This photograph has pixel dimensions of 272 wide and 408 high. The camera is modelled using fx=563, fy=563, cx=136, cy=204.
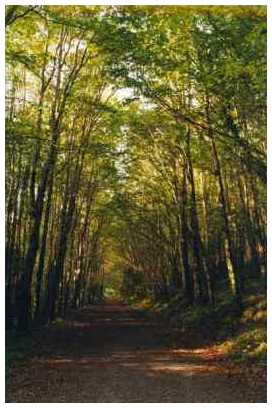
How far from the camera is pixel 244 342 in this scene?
1642 centimetres

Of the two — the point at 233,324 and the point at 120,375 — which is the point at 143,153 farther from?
the point at 120,375

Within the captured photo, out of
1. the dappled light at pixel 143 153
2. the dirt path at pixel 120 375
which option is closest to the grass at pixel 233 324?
the dappled light at pixel 143 153

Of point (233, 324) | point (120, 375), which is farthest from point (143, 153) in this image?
point (120, 375)

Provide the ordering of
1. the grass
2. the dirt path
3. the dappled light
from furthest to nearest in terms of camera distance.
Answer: the grass
the dappled light
the dirt path

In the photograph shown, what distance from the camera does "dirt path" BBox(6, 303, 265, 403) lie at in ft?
37.5

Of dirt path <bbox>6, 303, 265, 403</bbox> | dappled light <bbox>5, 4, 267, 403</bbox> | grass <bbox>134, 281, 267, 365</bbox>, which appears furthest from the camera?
grass <bbox>134, 281, 267, 365</bbox>

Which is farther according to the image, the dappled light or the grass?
the grass

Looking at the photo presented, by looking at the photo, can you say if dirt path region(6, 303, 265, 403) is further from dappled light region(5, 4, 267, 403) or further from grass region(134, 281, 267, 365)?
grass region(134, 281, 267, 365)

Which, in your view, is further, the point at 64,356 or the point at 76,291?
the point at 76,291

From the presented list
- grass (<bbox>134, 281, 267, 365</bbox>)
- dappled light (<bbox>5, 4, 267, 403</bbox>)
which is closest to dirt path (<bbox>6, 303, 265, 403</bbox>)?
dappled light (<bbox>5, 4, 267, 403</bbox>)

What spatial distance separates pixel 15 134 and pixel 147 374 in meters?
7.21

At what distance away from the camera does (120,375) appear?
45.1 ft

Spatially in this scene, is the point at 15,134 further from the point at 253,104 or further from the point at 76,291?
the point at 76,291

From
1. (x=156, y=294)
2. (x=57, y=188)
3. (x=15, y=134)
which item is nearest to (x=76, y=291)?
(x=156, y=294)
